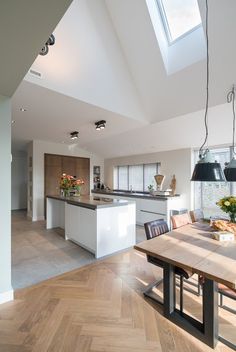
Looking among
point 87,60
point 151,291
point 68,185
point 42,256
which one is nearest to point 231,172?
point 151,291

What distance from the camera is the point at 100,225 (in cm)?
312

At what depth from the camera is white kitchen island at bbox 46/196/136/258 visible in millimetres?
3127

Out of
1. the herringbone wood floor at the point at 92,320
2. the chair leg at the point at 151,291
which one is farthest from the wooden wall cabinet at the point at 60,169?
the chair leg at the point at 151,291

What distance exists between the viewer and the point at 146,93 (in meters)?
3.43

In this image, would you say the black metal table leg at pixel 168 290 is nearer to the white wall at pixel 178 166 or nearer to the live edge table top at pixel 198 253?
the live edge table top at pixel 198 253

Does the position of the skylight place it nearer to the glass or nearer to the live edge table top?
the glass

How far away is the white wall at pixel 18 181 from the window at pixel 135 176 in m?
4.12

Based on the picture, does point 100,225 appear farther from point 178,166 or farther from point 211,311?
point 178,166

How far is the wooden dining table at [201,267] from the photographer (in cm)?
137

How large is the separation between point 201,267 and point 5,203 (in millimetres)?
2034

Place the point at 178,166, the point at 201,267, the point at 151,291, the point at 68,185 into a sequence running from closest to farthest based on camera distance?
1. the point at 201,267
2. the point at 151,291
3. the point at 68,185
4. the point at 178,166

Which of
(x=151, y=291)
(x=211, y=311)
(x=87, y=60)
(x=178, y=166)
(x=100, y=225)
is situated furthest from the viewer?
(x=178, y=166)

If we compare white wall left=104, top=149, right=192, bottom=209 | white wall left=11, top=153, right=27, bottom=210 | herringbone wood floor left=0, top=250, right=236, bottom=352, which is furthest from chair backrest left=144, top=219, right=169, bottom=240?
white wall left=11, top=153, right=27, bottom=210

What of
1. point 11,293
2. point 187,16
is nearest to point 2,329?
point 11,293
